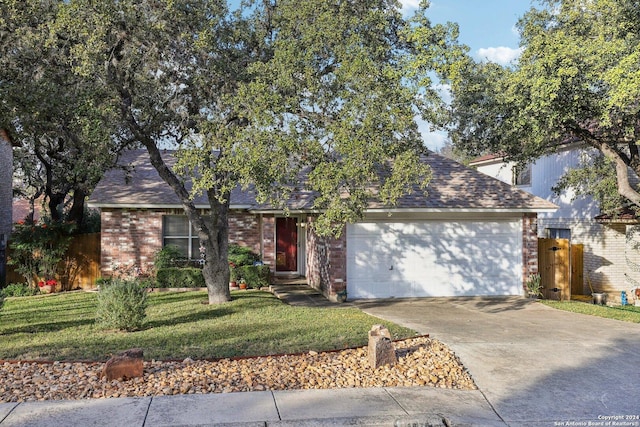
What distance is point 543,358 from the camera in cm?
862

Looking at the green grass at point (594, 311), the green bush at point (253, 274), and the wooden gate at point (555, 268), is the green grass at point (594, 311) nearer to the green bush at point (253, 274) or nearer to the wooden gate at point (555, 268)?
the wooden gate at point (555, 268)

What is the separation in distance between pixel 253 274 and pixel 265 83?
806 centimetres

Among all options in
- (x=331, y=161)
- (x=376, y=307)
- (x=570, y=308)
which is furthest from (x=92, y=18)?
(x=570, y=308)

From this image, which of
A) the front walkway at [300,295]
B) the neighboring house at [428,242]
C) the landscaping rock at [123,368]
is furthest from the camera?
the neighboring house at [428,242]

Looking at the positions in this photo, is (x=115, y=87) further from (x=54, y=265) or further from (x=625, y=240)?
(x=625, y=240)

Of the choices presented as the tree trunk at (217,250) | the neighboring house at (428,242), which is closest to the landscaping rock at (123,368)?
the tree trunk at (217,250)

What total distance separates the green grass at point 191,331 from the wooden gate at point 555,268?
22.8ft

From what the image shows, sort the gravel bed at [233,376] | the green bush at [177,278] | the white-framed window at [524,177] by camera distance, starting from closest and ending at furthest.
A: the gravel bed at [233,376] < the green bush at [177,278] < the white-framed window at [524,177]

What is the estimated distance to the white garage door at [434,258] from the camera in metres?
15.3

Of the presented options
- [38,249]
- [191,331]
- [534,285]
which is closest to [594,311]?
[534,285]

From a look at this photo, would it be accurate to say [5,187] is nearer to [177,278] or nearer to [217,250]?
[177,278]

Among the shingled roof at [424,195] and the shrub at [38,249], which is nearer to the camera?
the shingled roof at [424,195]

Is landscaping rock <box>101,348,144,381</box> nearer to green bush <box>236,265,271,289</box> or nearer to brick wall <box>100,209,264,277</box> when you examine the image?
green bush <box>236,265,271,289</box>

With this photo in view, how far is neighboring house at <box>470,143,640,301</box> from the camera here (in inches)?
785
